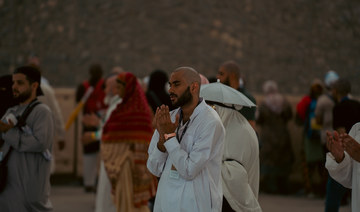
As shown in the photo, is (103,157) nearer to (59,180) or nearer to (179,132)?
(179,132)

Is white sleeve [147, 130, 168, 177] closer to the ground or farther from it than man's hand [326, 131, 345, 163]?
closer to the ground

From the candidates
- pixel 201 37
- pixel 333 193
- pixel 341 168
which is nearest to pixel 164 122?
pixel 341 168

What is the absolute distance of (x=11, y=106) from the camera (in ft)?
22.1

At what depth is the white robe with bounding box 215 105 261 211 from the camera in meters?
5.32

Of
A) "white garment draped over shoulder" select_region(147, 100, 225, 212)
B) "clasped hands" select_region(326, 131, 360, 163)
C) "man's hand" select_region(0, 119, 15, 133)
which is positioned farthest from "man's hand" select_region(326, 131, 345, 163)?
"man's hand" select_region(0, 119, 15, 133)

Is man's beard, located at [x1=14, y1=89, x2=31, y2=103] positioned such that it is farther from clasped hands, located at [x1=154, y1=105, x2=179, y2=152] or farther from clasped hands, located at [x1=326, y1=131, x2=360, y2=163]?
clasped hands, located at [x1=326, y1=131, x2=360, y2=163]

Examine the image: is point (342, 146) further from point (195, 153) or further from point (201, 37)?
point (201, 37)

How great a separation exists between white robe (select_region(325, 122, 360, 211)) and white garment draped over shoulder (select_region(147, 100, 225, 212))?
88cm

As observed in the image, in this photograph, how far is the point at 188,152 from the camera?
4.49 meters

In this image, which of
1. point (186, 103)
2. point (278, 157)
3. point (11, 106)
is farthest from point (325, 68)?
point (186, 103)

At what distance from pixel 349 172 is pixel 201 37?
9.52m

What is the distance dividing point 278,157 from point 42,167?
6101mm

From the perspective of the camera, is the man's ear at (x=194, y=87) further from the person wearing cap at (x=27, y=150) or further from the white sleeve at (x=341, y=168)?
the person wearing cap at (x=27, y=150)

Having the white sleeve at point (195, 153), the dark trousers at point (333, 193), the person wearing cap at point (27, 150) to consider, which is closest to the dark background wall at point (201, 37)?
the dark trousers at point (333, 193)
